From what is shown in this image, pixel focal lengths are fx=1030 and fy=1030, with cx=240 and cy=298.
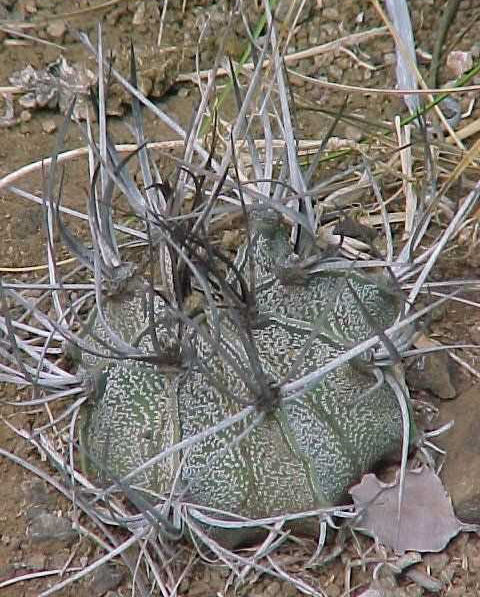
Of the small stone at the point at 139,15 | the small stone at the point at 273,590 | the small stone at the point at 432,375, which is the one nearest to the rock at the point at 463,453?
the small stone at the point at 432,375

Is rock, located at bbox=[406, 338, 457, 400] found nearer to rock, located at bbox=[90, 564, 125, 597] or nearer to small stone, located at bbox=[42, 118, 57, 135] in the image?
rock, located at bbox=[90, 564, 125, 597]

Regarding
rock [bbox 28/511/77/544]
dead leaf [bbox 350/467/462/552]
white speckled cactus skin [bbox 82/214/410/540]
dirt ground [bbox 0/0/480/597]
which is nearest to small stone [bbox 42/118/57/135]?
dirt ground [bbox 0/0/480/597]

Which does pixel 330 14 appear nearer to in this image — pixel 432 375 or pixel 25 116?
pixel 25 116

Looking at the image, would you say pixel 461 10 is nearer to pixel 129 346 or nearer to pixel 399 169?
pixel 399 169

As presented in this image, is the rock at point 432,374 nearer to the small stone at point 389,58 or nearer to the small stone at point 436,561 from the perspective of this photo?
the small stone at point 436,561

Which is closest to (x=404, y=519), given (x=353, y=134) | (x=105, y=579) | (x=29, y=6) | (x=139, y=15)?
(x=105, y=579)

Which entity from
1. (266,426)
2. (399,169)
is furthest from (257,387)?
(399,169)
